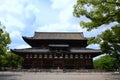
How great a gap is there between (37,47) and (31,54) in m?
3.98

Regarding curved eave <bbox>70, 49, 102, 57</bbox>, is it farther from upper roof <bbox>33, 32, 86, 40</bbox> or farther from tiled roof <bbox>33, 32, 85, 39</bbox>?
tiled roof <bbox>33, 32, 85, 39</bbox>

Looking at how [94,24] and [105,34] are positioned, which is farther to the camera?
[105,34]

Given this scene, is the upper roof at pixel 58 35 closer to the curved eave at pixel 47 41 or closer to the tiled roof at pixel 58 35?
the tiled roof at pixel 58 35

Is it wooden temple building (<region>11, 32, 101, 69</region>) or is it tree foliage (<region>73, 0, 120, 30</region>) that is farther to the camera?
wooden temple building (<region>11, 32, 101, 69</region>)

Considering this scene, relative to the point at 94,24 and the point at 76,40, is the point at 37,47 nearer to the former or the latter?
the point at 76,40

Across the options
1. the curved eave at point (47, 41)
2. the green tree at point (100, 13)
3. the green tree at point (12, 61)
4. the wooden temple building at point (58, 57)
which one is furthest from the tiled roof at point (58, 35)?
the green tree at point (100, 13)

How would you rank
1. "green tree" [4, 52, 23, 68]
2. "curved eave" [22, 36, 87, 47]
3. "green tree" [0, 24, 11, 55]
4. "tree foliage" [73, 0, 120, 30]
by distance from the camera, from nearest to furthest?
"tree foliage" [73, 0, 120, 30] < "green tree" [0, 24, 11, 55] < "curved eave" [22, 36, 87, 47] < "green tree" [4, 52, 23, 68]

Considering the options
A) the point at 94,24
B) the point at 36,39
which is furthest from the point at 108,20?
the point at 36,39

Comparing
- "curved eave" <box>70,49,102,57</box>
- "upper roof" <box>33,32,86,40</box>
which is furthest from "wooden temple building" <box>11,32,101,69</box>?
"upper roof" <box>33,32,86,40</box>

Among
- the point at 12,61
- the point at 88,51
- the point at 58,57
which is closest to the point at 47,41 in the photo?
the point at 58,57

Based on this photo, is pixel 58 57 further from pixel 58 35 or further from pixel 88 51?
pixel 58 35

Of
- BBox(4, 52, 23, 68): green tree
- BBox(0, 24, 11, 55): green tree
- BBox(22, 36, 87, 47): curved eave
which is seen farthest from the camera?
BBox(4, 52, 23, 68): green tree

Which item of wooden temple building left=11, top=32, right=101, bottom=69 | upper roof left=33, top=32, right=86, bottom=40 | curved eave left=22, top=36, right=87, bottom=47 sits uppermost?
upper roof left=33, top=32, right=86, bottom=40

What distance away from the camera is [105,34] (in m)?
27.8
